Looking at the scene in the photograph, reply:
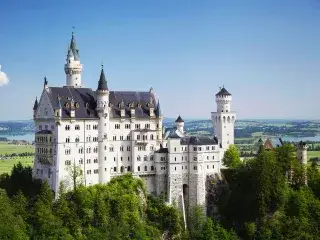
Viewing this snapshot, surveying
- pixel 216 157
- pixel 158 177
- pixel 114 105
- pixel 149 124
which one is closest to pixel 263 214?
pixel 216 157

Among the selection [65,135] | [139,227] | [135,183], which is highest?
[65,135]

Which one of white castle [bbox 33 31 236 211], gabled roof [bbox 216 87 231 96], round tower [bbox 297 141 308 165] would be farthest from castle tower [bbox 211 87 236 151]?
round tower [bbox 297 141 308 165]

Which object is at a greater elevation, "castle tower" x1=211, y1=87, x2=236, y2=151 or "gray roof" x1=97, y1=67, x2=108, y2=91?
"gray roof" x1=97, y1=67, x2=108, y2=91

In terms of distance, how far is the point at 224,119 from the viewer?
381ft

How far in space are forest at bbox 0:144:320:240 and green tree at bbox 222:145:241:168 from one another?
205 mm

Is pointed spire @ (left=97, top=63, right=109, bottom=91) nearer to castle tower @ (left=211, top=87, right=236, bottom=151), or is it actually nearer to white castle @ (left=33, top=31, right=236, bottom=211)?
white castle @ (left=33, top=31, right=236, bottom=211)

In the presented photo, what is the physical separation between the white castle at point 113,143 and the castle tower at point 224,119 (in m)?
5.47

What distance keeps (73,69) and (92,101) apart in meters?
13.1

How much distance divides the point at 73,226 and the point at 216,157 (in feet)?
106

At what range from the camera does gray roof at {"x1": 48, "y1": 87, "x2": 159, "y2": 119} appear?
94125mm

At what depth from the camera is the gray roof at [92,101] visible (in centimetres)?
9412

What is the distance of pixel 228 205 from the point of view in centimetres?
10488

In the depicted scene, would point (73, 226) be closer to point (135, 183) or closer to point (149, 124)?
point (135, 183)

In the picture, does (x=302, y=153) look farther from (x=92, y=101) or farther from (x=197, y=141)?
(x=92, y=101)
